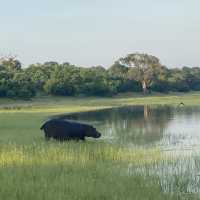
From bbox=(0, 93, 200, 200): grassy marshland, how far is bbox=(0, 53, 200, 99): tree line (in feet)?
160

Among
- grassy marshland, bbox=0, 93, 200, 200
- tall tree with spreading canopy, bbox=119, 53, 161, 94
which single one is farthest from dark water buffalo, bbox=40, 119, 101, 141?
tall tree with spreading canopy, bbox=119, 53, 161, 94

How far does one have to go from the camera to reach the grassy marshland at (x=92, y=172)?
9.91 meters

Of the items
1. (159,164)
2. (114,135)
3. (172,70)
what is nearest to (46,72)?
(172,70)

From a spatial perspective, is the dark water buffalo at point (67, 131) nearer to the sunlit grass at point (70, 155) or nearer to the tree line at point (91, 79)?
the sunlit grass at point (70, 155)

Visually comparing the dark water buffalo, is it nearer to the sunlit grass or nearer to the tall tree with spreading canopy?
the sunlit grass

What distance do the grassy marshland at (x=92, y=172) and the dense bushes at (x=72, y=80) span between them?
48021 millimetres

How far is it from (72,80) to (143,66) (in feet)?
127

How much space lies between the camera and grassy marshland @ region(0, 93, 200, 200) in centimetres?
991

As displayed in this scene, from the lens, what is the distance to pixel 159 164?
1473cm

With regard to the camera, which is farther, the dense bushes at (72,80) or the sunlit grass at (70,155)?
the dense bushes at (72,80)

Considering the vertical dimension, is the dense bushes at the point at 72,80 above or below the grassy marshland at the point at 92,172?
above

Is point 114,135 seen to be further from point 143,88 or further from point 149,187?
point 143,88

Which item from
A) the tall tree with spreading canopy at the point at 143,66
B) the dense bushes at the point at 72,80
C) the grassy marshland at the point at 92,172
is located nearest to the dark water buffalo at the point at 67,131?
the grassy marshland at the point at 92,172

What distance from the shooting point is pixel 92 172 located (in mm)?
12508
